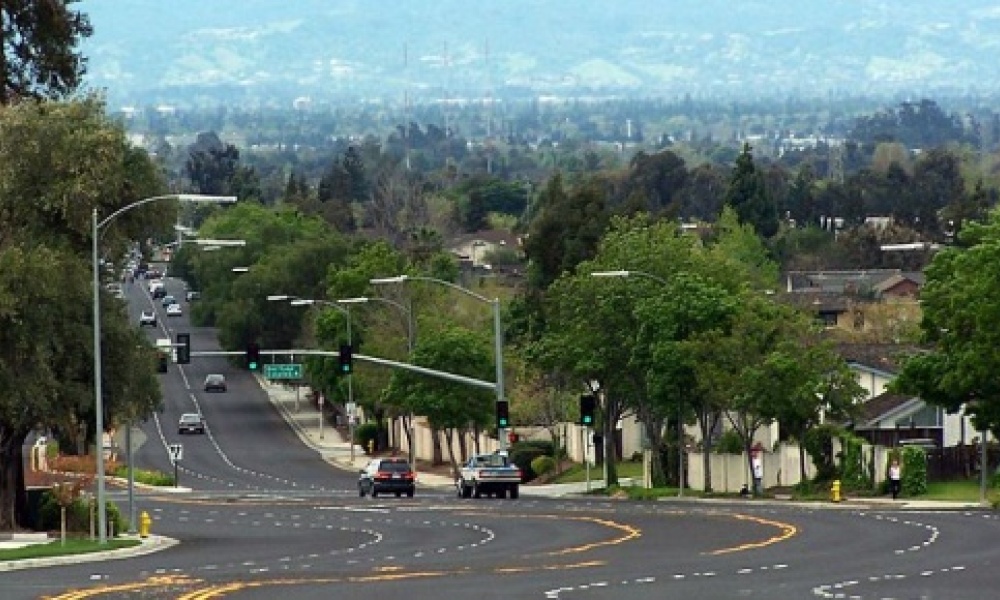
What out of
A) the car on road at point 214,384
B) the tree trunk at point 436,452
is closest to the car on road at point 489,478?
the tree trunk at point 436,452

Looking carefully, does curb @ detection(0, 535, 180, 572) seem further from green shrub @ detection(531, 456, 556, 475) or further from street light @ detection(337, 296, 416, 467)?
street light @ detection(337, 296, 416, 467)

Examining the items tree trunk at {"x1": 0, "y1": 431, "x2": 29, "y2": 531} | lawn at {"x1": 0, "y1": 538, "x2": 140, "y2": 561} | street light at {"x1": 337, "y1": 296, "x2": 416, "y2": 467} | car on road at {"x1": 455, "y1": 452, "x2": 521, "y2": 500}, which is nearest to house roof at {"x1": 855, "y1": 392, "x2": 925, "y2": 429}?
car on road at {"x1": 455, "y1": 452, "x2": 521, "y2": 500}

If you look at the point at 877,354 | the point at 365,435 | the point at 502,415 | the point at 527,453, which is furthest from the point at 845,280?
the point at 502,415

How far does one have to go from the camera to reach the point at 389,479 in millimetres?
95438

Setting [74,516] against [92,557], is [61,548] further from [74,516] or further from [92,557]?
[74,516]

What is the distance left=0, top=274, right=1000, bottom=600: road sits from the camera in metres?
43.0

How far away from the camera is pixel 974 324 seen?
76.7m

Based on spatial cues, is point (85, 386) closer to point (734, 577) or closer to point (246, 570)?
point (246, 570)

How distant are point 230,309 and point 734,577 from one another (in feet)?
399

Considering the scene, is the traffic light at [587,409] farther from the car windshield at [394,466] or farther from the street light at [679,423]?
the car windshield at [394,466]

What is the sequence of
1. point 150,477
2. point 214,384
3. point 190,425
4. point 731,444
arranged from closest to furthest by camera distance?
point 731,444, point 150,477, point 190,425, point 214,384

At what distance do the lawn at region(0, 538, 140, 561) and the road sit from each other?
136 centimetres

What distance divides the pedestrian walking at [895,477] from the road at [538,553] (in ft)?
11.3

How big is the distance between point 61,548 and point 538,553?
10.6m
